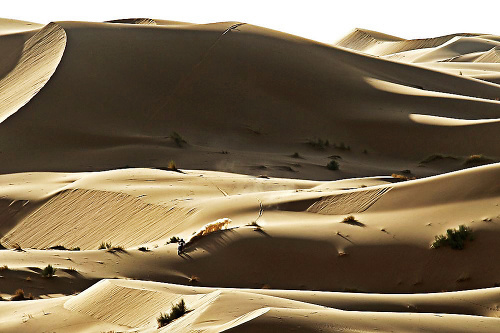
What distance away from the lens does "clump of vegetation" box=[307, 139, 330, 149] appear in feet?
93.2

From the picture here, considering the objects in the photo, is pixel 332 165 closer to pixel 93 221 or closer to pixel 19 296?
pixel 93 221

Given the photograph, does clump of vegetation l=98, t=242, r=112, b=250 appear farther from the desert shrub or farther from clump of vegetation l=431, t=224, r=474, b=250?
clump of vegetation l=431, t=224, r=474, b=250

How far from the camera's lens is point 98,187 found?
21.2 meters

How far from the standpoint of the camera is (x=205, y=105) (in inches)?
1186

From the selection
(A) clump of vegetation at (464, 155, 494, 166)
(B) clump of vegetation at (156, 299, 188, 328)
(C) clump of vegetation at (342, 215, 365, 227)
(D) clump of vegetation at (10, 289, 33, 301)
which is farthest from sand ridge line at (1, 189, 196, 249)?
(A) clump of vegetation at (464, 155, 494, 166)

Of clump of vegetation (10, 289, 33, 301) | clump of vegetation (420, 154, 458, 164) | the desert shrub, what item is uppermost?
the desert shrub

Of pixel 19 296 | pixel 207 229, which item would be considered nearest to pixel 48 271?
pixel 19 296

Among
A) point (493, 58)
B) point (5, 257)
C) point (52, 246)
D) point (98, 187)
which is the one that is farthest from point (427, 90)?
point (493, 58)

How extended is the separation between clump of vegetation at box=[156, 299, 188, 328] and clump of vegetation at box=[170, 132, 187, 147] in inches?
698

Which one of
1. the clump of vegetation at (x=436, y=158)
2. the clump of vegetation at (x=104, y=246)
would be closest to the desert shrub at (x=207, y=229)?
the clump of vegetation at (x=104, y=246)

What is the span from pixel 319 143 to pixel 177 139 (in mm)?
4273

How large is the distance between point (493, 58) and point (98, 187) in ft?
177

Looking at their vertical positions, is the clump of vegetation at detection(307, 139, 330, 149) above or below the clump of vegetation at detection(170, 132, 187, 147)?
below

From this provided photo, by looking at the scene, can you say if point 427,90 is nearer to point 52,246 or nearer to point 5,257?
point 52,246
